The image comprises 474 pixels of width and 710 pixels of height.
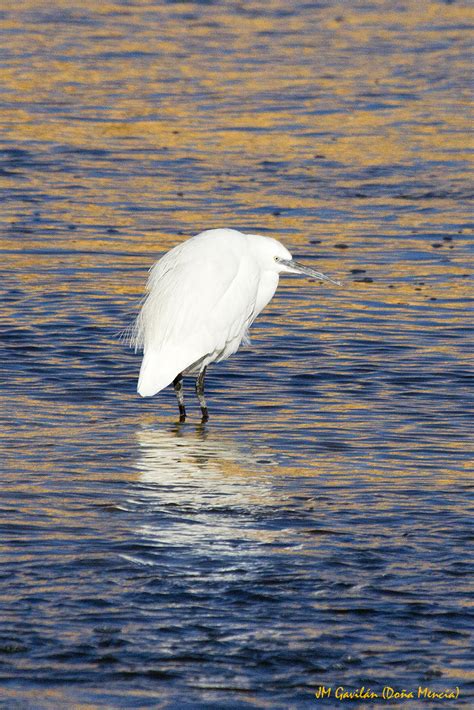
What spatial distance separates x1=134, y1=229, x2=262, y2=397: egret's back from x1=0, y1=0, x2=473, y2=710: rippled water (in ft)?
1.34

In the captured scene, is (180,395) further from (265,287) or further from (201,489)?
(201,489)

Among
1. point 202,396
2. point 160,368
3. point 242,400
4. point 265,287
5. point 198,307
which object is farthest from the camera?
point 265,287

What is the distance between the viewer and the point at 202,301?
9320mm

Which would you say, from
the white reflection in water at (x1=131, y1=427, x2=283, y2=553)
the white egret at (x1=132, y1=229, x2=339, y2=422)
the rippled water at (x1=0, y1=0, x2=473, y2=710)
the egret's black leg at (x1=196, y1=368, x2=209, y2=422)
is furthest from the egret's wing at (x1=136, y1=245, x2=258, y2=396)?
the white reflection in water at (x1=131, y1=427, x2=283, y2=553)

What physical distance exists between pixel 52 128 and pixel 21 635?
12760 millimetres

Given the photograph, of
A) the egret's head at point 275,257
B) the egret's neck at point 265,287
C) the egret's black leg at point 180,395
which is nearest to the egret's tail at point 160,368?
the egret's black leg at point 180,395

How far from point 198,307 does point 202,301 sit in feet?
0.15

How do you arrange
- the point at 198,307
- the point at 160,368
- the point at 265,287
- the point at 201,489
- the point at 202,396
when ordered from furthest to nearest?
1. the point at 265,287
2. the point at 198,307
3. the point at 202,396
4. the point at 160,368
5. the point at 201,489

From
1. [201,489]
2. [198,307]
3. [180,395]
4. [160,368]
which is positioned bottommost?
[201,489]

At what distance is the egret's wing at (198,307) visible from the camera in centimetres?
927

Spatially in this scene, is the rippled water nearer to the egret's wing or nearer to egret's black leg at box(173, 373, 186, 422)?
egret's black leg at box(173, 373, 186, 422)

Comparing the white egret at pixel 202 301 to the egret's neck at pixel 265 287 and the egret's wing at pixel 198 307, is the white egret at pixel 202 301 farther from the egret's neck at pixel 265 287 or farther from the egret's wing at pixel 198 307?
the egret's neck at pixel 265 287

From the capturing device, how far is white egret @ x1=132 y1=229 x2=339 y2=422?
30.4ft

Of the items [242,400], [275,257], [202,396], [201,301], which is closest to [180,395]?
[202,396]
